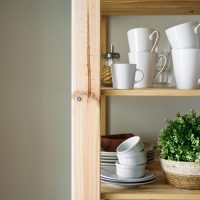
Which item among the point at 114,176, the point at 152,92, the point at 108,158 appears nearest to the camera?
the point at 152,92

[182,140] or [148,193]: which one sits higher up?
[182,140]

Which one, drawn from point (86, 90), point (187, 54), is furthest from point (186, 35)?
point (86, 90)

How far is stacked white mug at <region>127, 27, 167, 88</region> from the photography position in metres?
1.02

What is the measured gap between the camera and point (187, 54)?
96 centimetres

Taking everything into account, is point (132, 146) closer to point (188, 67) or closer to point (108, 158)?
point (108, 158)

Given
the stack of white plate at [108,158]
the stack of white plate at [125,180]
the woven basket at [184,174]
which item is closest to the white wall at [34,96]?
the stack of white plate at [108,158]

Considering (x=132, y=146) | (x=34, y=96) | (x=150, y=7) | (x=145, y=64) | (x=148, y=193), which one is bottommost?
(x=148, y=193)

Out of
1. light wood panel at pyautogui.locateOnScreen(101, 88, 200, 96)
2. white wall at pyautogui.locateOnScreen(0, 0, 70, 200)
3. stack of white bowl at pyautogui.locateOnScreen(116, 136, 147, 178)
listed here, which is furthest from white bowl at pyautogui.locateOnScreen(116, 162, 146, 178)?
white wall at pyautogui.locateOnScreen(0, 0, 70, 200)

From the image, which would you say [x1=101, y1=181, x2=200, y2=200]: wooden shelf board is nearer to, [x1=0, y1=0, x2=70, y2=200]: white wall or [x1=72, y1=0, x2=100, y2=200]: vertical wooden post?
[x1=72, y1=0, x2=100, y2=200]: vertical wooden post

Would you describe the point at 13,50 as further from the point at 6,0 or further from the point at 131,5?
the point at 131,5

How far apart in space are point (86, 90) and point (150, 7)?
49 cm

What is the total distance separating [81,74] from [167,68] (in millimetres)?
390

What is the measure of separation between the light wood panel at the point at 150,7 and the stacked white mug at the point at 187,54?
0.20m

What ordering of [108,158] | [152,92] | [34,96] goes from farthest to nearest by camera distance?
[34,96] < [108,158] < [152,92]
